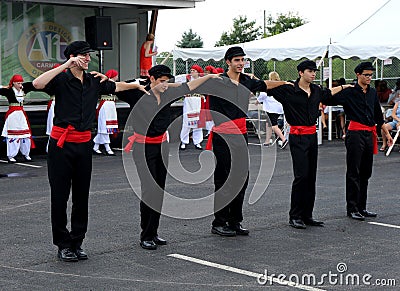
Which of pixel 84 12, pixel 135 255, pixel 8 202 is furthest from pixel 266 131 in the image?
pixel 135 255

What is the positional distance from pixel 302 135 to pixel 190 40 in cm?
4977

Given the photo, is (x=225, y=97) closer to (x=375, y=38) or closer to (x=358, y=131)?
(x=358, y=131)

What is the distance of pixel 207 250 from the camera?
7.87 metres

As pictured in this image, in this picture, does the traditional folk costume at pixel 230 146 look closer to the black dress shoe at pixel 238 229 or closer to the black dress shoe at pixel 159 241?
the black dress shoe at pixel 238 229

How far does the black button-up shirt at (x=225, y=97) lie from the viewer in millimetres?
8484

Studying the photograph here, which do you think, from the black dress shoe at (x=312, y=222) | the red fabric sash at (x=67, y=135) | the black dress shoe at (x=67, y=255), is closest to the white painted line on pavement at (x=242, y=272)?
the black dress shoe at (x=67, y=255)

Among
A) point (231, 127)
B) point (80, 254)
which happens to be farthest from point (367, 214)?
point (80, 254)

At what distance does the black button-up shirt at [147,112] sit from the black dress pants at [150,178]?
16 cm

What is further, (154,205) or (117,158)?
(117,158)

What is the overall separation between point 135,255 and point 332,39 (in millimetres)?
13249

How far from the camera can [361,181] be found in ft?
32.4

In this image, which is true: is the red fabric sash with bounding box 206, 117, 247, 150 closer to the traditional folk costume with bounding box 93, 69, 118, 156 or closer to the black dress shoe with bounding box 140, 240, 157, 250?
the black dress shoe with bounding box 140, 240, 157, 250

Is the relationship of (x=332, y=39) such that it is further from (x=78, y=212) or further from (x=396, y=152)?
(x=78, y=212)

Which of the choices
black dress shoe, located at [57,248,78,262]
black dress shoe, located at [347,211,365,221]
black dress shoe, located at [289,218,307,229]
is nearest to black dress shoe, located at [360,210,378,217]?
black dress shoe, located at [347,211,365,221]
